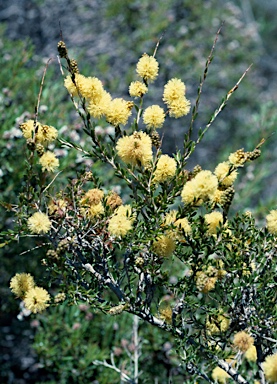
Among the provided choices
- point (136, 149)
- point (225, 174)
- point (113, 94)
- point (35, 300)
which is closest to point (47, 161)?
point (136, 149)

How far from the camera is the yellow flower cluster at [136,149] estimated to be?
123cm

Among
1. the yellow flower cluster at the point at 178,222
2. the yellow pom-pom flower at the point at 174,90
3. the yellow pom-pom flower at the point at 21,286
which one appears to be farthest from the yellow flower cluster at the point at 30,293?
the yellow pom-pom flower at the point at 174,90

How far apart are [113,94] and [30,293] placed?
8.39 feet

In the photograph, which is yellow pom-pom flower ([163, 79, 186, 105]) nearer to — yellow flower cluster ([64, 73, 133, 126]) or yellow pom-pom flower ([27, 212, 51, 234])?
yellow flower cluster ([64, 73, 133, 126])

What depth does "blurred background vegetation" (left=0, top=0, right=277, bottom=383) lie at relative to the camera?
2.20 m

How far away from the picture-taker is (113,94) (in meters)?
3.62

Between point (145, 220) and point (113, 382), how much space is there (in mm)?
1028

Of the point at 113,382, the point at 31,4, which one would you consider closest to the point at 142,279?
the point at 113,382

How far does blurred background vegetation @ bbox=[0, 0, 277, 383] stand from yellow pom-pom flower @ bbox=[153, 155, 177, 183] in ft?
0.39

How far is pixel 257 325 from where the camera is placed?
1328mm

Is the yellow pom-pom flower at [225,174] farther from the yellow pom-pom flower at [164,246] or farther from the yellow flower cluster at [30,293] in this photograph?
the yellow flower cluster at [30,293]

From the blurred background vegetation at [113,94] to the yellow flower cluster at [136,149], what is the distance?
140 mm

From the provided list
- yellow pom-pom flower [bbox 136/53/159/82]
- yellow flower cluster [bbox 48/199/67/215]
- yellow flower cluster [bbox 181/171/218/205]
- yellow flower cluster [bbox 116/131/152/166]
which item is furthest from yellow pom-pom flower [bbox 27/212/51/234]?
yellow pom-pom flower [bbox 136/53/159/82]

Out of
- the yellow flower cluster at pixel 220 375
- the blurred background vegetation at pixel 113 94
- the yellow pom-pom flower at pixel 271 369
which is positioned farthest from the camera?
the blurred background vegetation at pixel 113 94
